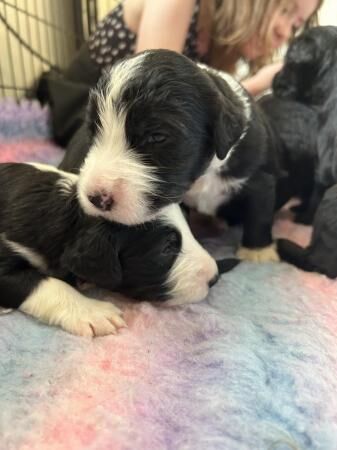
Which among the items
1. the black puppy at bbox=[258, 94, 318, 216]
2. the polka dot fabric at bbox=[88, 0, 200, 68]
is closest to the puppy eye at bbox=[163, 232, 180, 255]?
the black puppy at bbox=[258, 94, 318, 216]

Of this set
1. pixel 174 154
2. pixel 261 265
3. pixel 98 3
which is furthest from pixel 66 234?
pixel 98 3

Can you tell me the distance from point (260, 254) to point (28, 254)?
3.44 ft

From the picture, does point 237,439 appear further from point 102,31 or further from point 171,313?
point 102,31

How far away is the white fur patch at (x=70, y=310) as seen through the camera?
1.87 m

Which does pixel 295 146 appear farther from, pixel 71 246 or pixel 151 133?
pixel 71 246

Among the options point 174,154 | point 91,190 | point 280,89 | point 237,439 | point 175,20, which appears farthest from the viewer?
point 175,20

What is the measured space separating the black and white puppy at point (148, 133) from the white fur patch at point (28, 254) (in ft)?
1.22

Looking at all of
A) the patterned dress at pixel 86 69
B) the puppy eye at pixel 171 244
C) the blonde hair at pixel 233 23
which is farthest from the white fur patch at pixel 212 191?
the blonde hair at pixel 233 23

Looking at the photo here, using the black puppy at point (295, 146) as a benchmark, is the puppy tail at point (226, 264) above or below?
below

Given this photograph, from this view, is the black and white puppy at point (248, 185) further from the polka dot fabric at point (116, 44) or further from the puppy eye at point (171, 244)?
the polka dot fabric at point (116, 44)

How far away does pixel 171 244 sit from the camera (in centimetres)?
201

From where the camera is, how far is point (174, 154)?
1.82 meters

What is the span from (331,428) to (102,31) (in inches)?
139

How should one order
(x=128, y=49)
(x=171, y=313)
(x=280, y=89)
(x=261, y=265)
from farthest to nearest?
(x=128, y=49), (x=280, y=89), (x=261, y=265), (x=171, y=313)
